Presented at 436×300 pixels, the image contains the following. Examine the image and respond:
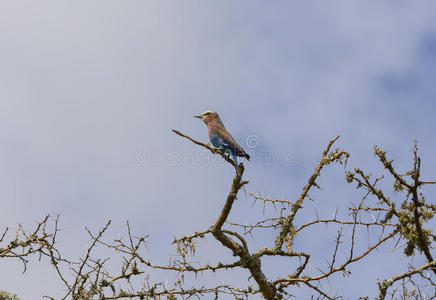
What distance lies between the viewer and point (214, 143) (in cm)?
893

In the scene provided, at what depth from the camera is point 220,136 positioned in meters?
8.75

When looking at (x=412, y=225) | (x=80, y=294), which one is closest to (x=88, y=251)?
(x=80, y=294)

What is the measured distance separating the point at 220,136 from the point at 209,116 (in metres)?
1.29

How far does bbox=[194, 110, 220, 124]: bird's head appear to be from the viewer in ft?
32.4

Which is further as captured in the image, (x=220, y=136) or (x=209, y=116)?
(x=209, y=116)

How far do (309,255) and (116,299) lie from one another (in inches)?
78.8

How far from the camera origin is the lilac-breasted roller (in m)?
7.88

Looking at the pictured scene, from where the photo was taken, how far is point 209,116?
32.7 ft

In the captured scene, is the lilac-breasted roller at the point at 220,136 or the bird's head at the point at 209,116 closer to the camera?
the lilac-breasted roller at the point at 220,136

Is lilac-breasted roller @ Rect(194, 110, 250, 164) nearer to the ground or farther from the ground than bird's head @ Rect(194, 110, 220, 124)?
nearer to the ground

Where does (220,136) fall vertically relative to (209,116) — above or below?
below

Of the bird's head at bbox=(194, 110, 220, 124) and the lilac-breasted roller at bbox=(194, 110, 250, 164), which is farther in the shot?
the bird's head at bbox=(194, 110, 220, 124)

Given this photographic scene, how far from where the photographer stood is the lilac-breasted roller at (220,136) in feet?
25.8

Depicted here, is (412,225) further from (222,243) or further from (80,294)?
(80,294)
